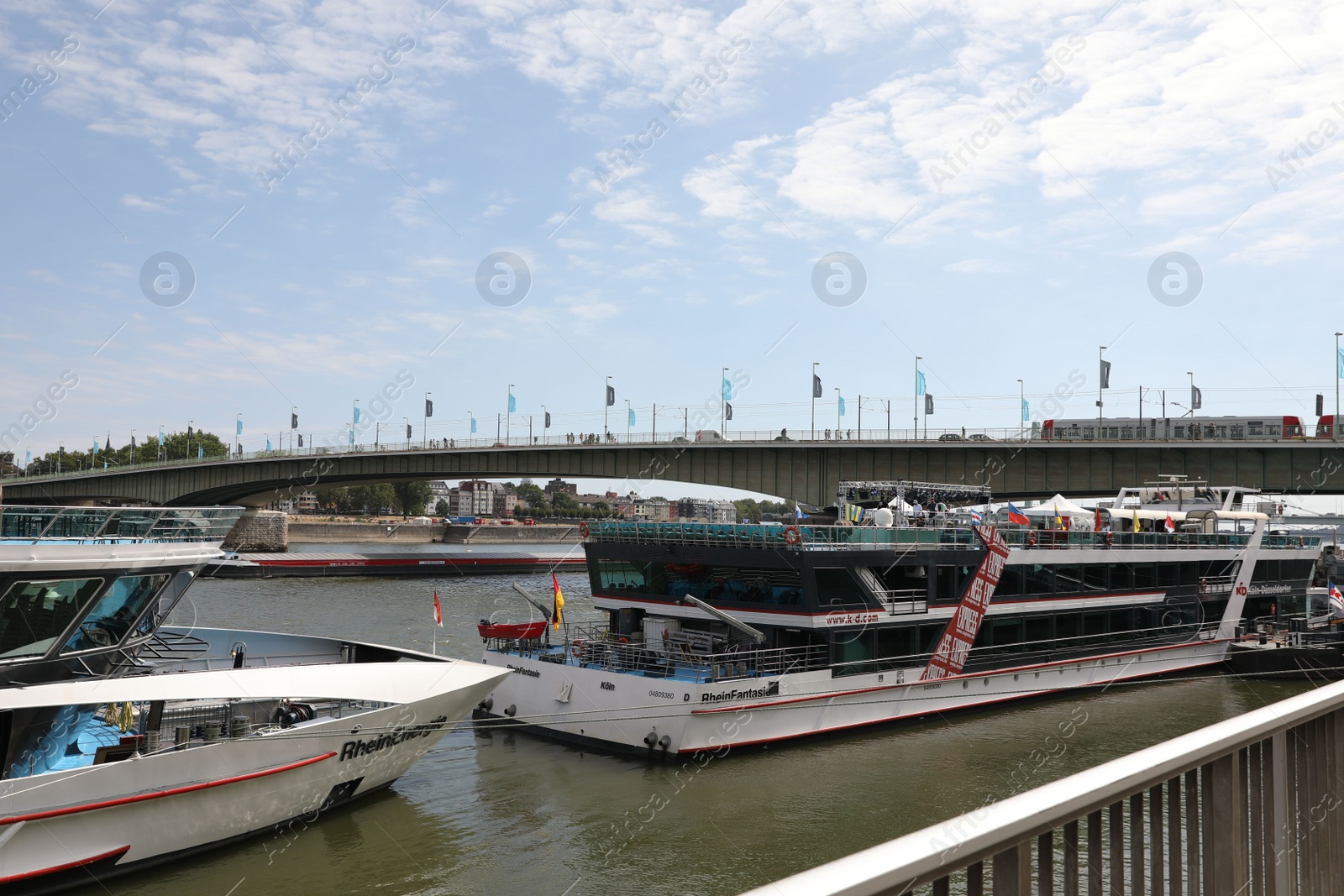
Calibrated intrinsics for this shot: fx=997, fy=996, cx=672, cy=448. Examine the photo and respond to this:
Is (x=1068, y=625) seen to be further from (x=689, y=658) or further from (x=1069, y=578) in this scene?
(x=689, y=658)

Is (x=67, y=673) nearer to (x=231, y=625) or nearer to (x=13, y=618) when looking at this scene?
(x=13, y=618)

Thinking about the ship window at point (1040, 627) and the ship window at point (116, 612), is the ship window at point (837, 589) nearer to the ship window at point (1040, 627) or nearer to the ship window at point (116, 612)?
the ship window at point (1040, 627)

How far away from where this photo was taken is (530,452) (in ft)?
222

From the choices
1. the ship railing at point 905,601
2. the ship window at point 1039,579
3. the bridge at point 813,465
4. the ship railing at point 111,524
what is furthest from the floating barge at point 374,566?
the ship railing at point 111,524

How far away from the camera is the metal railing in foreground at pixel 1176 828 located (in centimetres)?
237

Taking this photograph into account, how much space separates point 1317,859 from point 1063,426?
53.9 metres

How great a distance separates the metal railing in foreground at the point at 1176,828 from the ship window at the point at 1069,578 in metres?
23.1

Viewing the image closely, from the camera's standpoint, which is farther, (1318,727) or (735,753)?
(735,753)

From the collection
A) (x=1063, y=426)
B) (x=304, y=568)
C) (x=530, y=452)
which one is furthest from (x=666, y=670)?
(x=304, y=568)

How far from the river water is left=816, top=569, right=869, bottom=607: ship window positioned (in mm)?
2894

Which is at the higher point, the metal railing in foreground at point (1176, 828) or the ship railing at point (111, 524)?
the ship railing at point (111, 524)

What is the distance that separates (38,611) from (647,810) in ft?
31.3

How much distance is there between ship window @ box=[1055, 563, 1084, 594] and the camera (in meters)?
25.9

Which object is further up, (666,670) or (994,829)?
(994,829)
